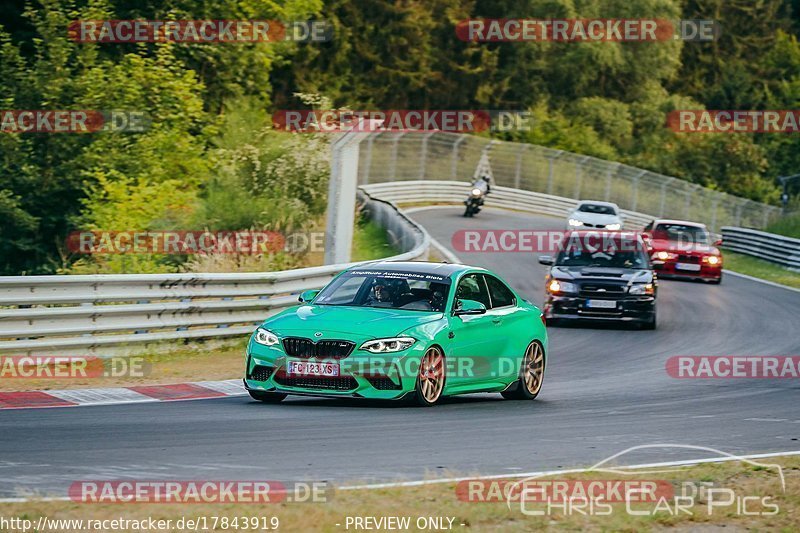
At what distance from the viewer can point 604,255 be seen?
23328 mm

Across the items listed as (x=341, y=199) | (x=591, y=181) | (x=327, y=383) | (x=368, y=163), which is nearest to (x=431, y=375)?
(x=327, y=383)

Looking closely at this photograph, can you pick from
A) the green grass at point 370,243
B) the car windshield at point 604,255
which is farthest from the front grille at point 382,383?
the green grass at point 370,243

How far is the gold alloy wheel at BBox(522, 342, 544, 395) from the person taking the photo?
14188 mm

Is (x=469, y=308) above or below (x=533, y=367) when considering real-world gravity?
above

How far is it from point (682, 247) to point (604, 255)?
34.2 ft

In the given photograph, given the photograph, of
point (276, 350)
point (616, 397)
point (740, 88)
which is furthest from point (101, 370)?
point (740, 88)

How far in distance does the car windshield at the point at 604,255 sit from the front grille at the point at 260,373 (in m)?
11.4

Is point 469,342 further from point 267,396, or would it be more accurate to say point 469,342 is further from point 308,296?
point 267,396

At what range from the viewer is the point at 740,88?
292ft

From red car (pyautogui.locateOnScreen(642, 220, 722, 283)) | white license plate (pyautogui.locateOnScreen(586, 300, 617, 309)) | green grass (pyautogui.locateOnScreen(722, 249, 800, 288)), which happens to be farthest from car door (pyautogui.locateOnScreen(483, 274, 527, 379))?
green grass (pyautogui.locateOnScreen(722, 249, 800, 288))

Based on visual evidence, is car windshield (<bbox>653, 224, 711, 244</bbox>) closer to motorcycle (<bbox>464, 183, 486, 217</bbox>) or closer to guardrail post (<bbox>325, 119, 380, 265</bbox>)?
guardrail post (<bbox>325, 119, 380, 265</bbox>)

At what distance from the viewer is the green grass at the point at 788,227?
50.7m

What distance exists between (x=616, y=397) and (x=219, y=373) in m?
4.36

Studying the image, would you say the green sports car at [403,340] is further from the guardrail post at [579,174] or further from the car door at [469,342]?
the guardrail post at [579,174]
